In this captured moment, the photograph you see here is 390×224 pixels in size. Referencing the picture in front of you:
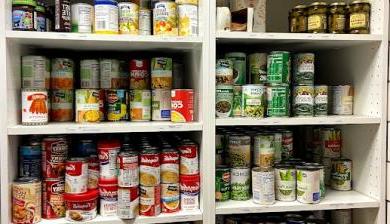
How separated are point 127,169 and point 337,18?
100 centimetres

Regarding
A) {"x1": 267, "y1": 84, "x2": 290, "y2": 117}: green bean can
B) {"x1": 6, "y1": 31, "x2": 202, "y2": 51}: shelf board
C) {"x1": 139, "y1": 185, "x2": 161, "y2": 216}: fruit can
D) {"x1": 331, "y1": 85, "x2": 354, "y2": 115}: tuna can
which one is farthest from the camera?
{"x1": 331, "y1": 85, "x2": 354, "y2": 115}: tuna can

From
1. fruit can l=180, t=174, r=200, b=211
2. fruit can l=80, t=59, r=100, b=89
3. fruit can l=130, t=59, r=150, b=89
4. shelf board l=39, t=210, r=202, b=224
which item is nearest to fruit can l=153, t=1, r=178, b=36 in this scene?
fruit can l=130, t=59, r=150, b=89

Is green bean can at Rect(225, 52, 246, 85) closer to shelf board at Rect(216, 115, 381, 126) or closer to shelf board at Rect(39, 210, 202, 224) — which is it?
shelf board at Rect(216, 115, 381, 126)

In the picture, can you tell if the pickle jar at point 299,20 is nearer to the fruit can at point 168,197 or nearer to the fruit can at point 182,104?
the fruit can at point 182,104

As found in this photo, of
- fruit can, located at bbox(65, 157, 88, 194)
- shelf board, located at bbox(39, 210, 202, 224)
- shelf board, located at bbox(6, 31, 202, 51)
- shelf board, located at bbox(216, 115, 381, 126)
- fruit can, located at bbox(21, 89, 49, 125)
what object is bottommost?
shelf board, located at bbox(39, 210, 202, 224)

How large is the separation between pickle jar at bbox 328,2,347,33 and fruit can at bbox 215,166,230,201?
2.30 feet

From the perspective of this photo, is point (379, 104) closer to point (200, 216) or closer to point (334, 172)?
point (334, 172)

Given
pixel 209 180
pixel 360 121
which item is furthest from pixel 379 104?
pixel 209 180

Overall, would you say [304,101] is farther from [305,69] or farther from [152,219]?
[152,219]

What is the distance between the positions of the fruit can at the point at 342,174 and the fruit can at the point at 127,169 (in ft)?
2.94

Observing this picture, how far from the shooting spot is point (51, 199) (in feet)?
4.40

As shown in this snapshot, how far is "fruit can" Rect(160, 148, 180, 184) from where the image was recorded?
1385 mm

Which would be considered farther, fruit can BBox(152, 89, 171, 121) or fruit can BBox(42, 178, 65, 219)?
fruit can BBox(152, 89, 171, 121)

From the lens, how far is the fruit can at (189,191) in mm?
1395
